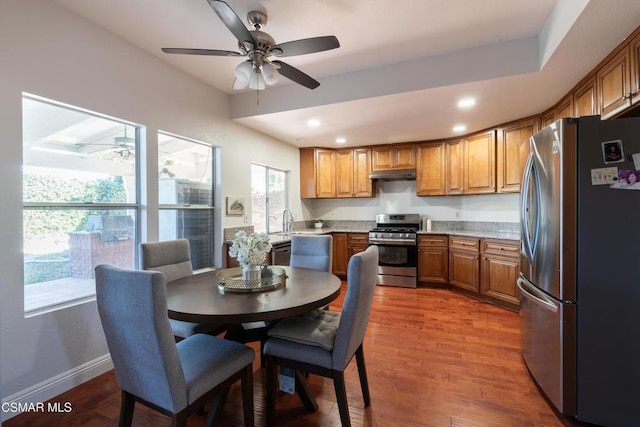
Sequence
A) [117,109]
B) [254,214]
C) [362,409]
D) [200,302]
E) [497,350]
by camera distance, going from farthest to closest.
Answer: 1. [254,214]
2. [497,350]
3. [117,109]
4. [362,409]
5. [200,302]

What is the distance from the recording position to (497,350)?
2520mm

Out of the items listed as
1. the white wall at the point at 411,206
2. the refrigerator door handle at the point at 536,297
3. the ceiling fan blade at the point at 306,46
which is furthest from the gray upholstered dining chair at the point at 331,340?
the white wall at the point at 411,206

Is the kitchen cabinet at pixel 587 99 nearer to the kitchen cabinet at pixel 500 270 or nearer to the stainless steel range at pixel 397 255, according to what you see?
the kitchen cabinet at pixel 500 270

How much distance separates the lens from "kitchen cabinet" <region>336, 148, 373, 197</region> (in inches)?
202

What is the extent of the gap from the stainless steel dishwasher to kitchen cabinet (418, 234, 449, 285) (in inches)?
81.1

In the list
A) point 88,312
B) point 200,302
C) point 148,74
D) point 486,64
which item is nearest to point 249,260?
point 200,302

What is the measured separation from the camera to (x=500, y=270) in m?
3.56

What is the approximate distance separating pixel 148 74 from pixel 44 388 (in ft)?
8.17

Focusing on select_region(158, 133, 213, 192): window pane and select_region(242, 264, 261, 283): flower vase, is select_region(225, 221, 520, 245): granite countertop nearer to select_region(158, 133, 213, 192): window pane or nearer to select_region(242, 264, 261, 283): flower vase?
select_region(158, 133, 213, 192): window pane

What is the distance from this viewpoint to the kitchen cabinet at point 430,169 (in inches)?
182

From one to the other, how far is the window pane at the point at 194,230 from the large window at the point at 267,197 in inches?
32.6

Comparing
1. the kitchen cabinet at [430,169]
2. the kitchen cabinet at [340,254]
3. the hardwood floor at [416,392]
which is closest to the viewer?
the hardwood floor at [416,392]

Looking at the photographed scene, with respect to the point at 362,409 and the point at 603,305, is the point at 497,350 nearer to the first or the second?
the point at 603,305

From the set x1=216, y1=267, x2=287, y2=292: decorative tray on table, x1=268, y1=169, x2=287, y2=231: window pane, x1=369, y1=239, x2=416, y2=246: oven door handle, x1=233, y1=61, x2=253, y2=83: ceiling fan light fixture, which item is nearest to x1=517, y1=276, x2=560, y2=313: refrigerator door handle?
x1=216, y1=267, x2=287, y2=292: decorative tray on table
